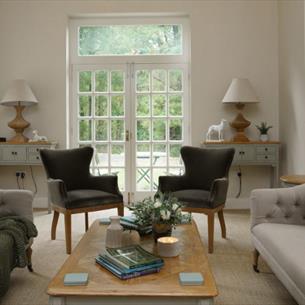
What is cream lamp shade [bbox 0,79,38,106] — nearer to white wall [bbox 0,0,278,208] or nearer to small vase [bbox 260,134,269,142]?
white wall [bbox 0,0,278,208]

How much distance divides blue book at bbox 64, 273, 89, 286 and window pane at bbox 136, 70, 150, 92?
12.5ft

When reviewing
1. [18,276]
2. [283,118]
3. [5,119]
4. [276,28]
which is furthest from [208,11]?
[18,276]

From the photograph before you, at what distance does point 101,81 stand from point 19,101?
44.1 inches

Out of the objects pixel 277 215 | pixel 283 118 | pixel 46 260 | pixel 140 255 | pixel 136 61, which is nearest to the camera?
pixel 140 255

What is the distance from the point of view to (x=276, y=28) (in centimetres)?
502

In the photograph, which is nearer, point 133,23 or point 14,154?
point 14,154

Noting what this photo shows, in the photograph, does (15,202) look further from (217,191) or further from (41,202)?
(41,202)

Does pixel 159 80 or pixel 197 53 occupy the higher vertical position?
pixel 197 53

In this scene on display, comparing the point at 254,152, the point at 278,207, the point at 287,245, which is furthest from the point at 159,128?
the point at 287,245

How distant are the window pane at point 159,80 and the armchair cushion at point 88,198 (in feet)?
6.95

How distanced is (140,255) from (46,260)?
1.44 m

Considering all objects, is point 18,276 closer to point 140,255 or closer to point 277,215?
point 140,255

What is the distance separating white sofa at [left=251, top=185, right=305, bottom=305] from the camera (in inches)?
78.2

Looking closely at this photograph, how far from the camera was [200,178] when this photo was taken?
152 inches
